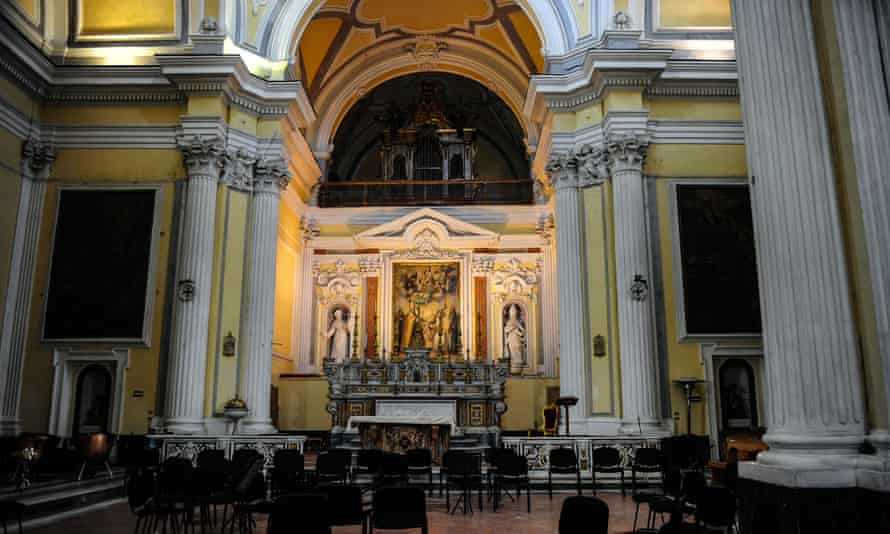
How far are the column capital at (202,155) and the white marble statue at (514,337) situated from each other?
889cm

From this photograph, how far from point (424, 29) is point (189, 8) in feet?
26.3

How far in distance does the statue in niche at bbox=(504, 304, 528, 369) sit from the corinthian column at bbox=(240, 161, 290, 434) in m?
7.28

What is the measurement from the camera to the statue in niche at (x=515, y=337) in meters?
19.0

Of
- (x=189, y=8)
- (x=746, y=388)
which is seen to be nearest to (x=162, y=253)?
(x=189, y=8)

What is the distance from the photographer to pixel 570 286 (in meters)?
13.5

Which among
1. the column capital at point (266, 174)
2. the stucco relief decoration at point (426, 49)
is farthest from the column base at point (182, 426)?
the stucco relief decoration at point (426, 49)

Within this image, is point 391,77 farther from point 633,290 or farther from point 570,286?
point 633,290

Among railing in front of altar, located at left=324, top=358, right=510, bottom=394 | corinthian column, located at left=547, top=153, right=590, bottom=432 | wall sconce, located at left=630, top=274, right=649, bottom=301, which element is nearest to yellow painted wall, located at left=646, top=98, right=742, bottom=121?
corinthian column, located at left=547, top=153, right=590, bottom=432

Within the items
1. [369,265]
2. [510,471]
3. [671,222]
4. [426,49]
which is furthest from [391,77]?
[510,471]

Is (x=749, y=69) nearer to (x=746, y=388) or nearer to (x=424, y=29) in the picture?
(x=746, y=388)

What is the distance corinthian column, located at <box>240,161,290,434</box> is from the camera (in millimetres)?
13281

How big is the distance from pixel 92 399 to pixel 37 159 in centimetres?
474

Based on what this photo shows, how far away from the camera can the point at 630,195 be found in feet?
43.2

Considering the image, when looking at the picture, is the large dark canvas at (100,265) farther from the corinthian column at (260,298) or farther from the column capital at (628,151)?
the column capital at (628,151)
